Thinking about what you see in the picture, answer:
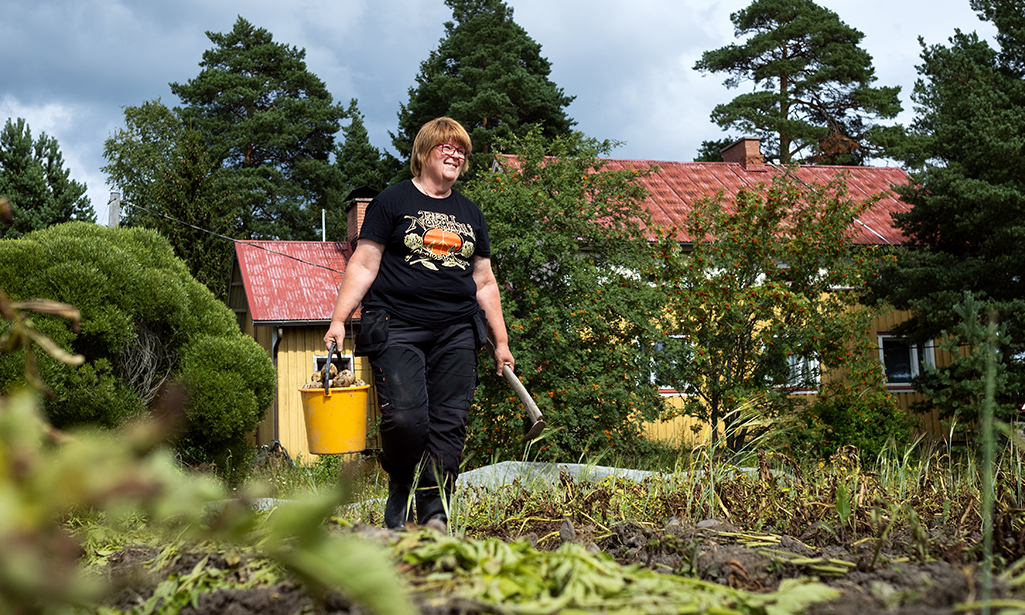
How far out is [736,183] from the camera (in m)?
17.1

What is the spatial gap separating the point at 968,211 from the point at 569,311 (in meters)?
6.48

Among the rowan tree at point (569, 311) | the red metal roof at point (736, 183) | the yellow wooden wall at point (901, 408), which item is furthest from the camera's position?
the red metal roof at point (736, 183)

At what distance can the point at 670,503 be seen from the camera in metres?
2.46

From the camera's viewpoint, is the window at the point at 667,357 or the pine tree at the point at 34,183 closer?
the window at the point at 667,357

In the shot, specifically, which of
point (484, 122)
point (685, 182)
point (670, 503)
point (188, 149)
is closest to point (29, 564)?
point (670, 503)

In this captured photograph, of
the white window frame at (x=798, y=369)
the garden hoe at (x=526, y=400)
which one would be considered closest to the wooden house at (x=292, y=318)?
the white window frame at (x=798, y=369)

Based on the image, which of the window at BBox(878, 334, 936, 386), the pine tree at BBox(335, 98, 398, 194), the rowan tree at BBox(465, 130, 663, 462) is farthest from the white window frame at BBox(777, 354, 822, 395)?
the pine tree at BBox(335, 98, 398, 194)

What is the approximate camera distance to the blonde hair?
340 centimetres

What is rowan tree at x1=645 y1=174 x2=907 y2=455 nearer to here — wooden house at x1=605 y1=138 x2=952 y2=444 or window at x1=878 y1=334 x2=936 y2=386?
wooden house at x1=605 y1=138 x2=952 y2=444

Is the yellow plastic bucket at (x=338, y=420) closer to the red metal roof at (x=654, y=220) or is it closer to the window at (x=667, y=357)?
the window at (x=667, y=357)

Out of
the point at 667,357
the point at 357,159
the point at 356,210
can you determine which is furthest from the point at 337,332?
the point at 357,159

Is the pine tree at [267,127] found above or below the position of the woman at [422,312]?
above

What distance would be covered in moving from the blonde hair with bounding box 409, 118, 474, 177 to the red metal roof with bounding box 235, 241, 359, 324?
10.6 m

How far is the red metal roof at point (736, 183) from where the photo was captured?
15.3 metres
